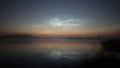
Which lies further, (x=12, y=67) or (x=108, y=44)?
(x=108, y=44)

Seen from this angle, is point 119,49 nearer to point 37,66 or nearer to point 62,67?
point 62,67

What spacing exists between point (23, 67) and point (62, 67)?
193 cm

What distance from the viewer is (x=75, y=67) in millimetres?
6574

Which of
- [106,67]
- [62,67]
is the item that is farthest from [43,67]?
[106,67]

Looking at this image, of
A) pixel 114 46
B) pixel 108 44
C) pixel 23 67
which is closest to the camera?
pixel 23 67

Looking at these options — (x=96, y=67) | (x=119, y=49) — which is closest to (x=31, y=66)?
(x=96, y=67)

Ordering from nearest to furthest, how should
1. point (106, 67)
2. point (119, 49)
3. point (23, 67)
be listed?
point (106, 67), point (23, 67), point (119, 49)

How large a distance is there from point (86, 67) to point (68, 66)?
0.90m

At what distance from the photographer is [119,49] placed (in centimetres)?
1170

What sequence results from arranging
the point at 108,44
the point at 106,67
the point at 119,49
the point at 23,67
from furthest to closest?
the point at 108,44 → the point at 119,49 → the point at 23,67 → the point at 106,67

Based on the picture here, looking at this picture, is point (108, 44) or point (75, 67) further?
point (108, 44)

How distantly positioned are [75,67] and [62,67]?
652 mm

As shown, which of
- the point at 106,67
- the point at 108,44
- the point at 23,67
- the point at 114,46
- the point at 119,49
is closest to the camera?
the point at 106,67

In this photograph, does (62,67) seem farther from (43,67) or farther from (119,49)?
(119,49)
